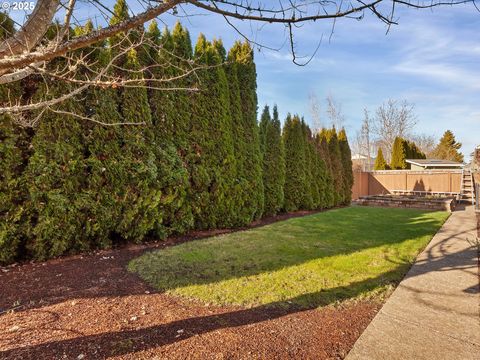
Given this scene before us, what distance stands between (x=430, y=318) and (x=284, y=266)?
1.75 metres

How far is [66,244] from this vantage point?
429cm

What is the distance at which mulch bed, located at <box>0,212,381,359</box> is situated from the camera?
197 centimetres

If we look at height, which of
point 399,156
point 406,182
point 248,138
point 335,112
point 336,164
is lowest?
point 406,182

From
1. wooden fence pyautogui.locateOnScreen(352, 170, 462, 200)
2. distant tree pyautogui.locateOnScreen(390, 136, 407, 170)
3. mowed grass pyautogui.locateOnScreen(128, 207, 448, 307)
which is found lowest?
mowed grass pyautogui.locateOnScreen(128, 207, 448, 307)

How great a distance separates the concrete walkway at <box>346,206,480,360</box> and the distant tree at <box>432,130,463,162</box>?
3636cm

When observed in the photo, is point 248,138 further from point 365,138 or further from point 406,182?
point 365,138

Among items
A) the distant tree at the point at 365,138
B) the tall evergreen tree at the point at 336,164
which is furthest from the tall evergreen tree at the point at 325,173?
the distant tree at the point at 365,138

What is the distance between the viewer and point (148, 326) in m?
2.30

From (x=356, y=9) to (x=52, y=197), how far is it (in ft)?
14.6

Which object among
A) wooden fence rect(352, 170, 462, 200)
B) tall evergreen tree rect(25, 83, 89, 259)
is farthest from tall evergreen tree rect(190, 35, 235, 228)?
wooden fence rect(352, 170, 462, 200)

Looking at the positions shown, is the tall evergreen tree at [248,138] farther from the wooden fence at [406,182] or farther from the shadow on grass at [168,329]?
the wooden fence at [406,182]

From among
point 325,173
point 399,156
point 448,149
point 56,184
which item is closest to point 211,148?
point 56,184

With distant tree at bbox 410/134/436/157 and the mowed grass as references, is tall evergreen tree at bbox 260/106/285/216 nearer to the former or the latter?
the mowed grass

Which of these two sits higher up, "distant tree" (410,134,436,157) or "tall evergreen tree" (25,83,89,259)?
"distant tree" (410,134,436,157)
